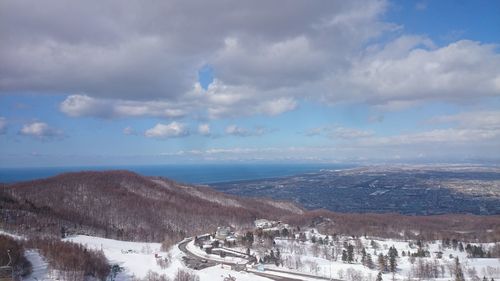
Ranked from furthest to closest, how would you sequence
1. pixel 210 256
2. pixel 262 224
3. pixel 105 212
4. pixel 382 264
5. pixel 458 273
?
pixel 105 212
pixel 262 224
pixel 210 256
pixel 382 264
pixel 458 273

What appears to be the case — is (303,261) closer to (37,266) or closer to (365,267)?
(365,267)

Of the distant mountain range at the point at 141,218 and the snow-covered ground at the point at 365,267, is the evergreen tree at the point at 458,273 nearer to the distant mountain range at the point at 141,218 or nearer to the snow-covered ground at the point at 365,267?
the snow-covered ground at the point at 365,267

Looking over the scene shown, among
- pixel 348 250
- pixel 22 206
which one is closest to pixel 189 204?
pixel 22 206

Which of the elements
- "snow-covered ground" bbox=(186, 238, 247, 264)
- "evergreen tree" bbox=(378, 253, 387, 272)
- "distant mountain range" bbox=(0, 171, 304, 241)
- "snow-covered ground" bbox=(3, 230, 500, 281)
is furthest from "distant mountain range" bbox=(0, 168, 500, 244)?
"evergreen tree" bbox=(378, 253, 387, 272)

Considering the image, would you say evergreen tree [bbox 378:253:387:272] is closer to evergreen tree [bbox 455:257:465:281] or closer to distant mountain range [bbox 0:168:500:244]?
evergreen tree [bbox 455:257:465:281]

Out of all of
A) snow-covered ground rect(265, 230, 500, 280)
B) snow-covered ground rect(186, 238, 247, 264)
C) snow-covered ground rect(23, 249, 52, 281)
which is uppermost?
snow-covered ground rect(23, 249, 52, 281)

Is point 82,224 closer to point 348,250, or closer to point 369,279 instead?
point 348,250

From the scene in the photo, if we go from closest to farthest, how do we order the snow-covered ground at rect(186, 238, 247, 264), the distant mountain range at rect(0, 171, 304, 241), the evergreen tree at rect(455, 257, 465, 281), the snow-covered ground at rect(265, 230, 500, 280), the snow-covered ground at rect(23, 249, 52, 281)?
the snow-covered ground at rect(23, 249, 52, 281) → the evergreen tree at rect(455, 257, 465, 281) → the snow-covered ground at rect(265, 230, 500, 280) → the snow-covered ground at rect(186, 238, 247, 264) → the distant mountain range at rect(0, 171, 304, 241)

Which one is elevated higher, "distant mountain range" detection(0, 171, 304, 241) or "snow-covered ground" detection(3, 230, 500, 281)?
"distant mountain range" detection(0, 171, 304, 241)

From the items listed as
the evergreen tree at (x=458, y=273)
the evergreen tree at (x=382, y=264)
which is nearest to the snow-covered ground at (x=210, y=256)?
the evergreen tree at (x=382, y=264)

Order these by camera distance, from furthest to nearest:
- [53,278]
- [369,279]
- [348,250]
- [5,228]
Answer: [5,228] < [348,250] < [369,279] < [53,278]

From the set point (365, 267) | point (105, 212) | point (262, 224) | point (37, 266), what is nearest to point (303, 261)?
point (365, 267)
